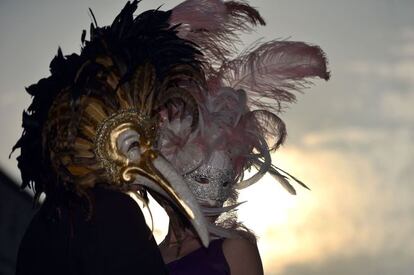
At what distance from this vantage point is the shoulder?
172 inches

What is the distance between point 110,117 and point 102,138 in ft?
0.27

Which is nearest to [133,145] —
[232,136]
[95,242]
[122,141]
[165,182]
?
[122,141]

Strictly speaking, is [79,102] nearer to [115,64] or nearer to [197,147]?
[115,64]

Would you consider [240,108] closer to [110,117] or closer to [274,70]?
[274,70]

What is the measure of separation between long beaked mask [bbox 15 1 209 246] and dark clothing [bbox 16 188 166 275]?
115 millimetres

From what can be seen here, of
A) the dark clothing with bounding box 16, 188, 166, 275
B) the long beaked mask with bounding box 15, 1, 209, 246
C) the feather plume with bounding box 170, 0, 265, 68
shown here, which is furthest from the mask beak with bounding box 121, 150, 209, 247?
the feather plume with bounding box 170, 0, 265, 68

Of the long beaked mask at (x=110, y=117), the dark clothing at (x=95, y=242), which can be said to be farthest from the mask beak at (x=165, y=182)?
the dark clothing at (x=95, y=242)

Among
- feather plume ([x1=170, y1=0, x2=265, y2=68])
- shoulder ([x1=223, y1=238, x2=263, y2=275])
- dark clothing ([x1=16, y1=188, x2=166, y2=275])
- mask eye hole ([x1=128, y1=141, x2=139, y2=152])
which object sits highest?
feather plume ([x1=170, y1=0, x2=265, y2=68])

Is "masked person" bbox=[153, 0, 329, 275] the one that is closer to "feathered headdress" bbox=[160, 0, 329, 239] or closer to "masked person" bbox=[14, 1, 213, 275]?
"feathered headdress" bbox=[160, 0, 329, 239]

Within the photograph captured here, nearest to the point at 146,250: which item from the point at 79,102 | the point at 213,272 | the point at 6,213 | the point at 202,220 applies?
the point at 202,220

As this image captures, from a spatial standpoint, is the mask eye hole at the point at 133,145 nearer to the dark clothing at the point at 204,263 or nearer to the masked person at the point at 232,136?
the masked person at the point at 232,136

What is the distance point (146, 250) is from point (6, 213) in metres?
15.7

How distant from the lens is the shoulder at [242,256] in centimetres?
437

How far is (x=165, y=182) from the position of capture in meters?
3.34
